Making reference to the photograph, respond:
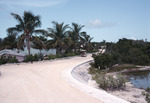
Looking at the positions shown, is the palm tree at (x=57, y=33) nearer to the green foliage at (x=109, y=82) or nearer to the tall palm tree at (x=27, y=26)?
the tall palm tree at (x=27, y=26)

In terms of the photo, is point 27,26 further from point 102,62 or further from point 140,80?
point 140,80

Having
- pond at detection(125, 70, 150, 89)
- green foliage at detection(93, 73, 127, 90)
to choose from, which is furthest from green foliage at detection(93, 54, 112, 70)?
green foliage at detection(93, 73, 127, 90)

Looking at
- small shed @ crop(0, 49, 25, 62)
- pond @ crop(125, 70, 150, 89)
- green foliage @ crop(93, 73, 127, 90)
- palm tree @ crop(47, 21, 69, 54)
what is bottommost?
pond @ crop(125, 70, 150, 89)

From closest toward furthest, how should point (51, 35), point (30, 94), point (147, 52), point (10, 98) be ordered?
1. point (10, 98)
2. point (30, 94)
3. point (51, 35)
4. point (147, 52)

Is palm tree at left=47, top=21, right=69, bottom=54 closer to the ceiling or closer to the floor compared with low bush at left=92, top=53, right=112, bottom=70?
closer to the ceiling

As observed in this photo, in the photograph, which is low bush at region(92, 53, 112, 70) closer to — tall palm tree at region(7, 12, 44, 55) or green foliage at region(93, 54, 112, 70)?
green foliage at region(93, 54, 112, 70)

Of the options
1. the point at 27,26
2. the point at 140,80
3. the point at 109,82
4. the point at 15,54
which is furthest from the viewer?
the point at 15,54

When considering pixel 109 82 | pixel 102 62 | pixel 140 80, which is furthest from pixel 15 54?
pixel 140 80

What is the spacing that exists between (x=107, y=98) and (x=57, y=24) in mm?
26662

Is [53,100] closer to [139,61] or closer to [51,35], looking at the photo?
[51,35]

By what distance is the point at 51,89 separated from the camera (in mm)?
8406

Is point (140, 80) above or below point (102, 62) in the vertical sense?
below

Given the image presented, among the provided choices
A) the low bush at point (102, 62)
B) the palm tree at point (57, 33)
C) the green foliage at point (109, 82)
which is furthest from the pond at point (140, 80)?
the palm tree at point (57, 33)

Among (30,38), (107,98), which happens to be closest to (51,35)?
(30,38)
